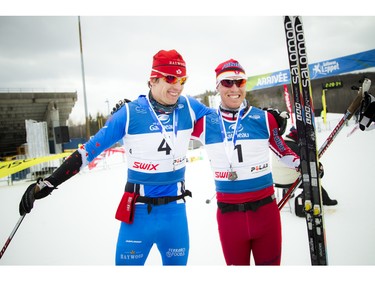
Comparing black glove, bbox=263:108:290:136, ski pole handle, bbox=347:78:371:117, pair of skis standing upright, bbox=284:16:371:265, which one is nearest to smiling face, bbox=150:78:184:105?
black glove, bbox=263:108:290:136

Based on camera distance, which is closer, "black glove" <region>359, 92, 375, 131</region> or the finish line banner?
"black glove" <region>359, 92, 375, 131</region>

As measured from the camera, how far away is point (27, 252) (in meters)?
2.61

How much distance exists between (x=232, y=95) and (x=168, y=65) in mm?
467

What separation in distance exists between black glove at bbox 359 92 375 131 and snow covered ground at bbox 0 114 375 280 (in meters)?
0.96

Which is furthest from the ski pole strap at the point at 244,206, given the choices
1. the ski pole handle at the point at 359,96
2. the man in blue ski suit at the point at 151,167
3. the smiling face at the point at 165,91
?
→ the ski pole handle at the point at 359,96

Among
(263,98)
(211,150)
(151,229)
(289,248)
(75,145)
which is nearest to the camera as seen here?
(151,229)

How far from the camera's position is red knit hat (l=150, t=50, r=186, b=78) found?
1.52 m

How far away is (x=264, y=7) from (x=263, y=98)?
1132 cm

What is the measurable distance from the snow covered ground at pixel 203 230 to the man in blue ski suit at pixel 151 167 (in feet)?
0.83

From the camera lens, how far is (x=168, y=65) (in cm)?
152

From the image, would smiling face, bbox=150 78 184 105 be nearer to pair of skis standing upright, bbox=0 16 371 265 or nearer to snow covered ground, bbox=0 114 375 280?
pair of skis standing upright, bbox=0 16 371 265

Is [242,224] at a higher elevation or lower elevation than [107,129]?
lower

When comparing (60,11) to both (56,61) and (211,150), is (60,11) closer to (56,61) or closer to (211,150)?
(56,61)
